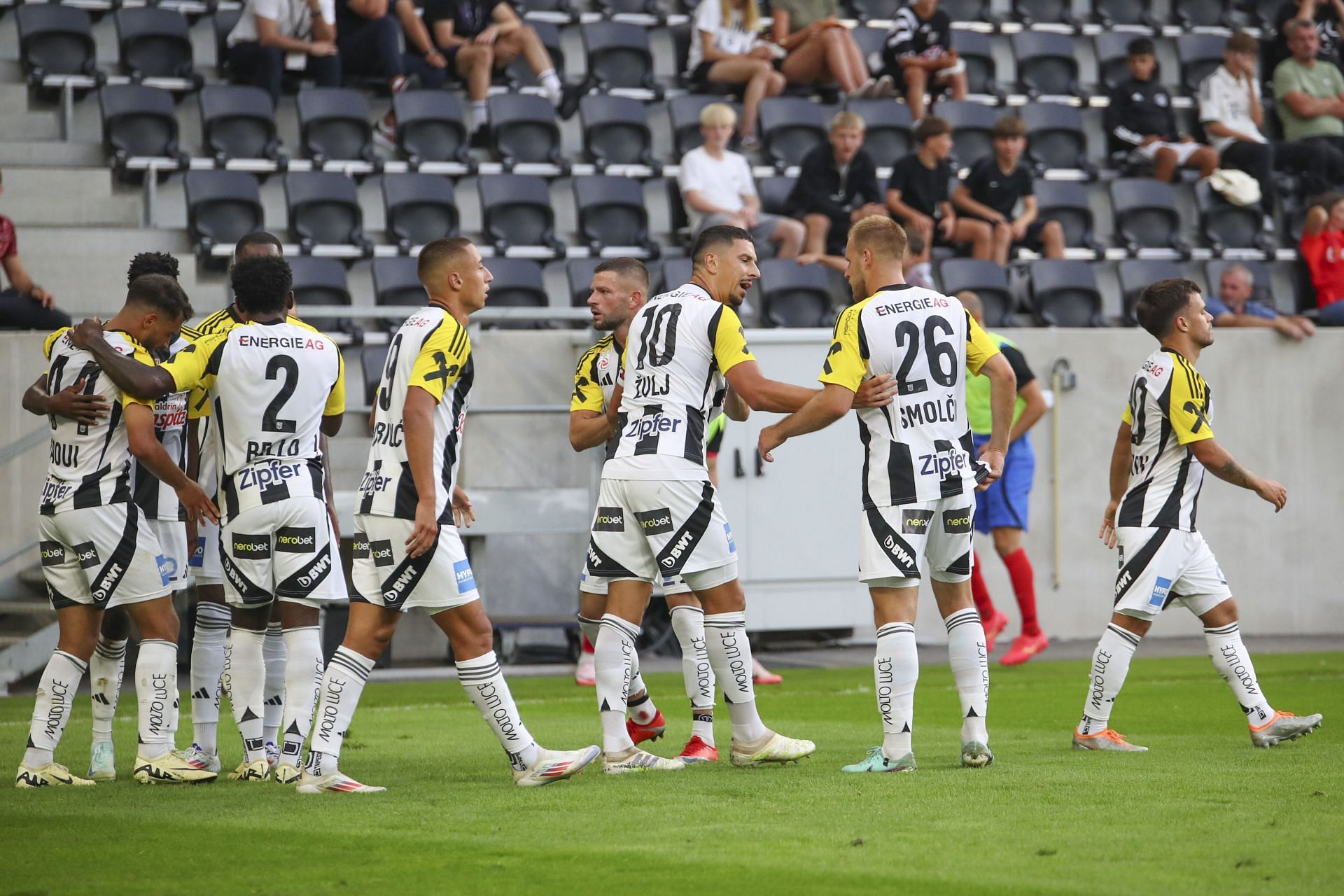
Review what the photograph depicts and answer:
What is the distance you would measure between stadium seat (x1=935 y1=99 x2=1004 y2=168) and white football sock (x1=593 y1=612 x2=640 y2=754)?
10887 millimetres

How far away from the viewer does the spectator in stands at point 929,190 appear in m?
14.3

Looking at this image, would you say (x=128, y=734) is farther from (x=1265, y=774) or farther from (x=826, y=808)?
(x=1265, y=774)

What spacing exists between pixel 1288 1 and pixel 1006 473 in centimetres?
916

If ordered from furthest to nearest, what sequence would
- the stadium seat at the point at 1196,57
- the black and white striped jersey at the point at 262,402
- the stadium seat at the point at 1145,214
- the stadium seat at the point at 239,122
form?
the stadium seat at the point at 1196,57, the stadium seat at the point at 1145,214, the stadium seat at the point at 239,122, the black and white striped jersey at the point at 262,402

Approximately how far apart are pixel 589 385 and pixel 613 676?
1.33m

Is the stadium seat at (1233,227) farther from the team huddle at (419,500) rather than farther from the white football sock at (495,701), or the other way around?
the white football sock at (495,701)

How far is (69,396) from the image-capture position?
244 inches

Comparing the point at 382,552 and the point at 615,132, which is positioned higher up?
the point at 615,132

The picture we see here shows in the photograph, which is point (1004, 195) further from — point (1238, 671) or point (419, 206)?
point (1238, 671)

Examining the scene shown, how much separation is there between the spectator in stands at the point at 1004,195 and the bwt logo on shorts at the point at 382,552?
1016 cm

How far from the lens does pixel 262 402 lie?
6031mm

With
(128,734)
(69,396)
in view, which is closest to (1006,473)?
(128,734)

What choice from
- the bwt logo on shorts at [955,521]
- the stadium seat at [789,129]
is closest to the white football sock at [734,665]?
the bwt logo on shorts at [955,521]

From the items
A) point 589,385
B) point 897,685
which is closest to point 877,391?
point 897,685
